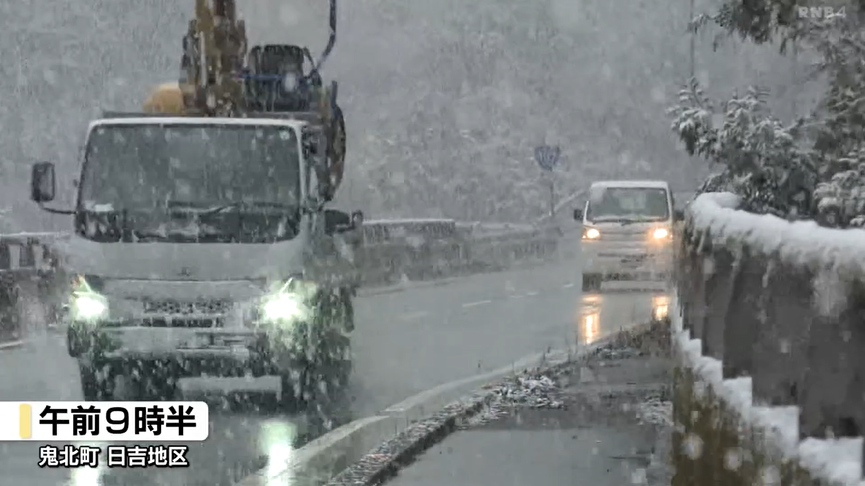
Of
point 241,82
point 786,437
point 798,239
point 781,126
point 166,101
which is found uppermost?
point 241,82

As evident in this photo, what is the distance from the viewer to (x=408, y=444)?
827cm

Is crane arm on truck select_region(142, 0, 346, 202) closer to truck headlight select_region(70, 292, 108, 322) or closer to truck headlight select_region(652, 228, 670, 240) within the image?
truck headlight select_region(70, 292, 108, 322)

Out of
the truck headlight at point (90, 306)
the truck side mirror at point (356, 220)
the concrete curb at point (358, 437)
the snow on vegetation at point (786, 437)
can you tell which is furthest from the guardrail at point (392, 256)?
the snow on vegetation at point (786, 437)

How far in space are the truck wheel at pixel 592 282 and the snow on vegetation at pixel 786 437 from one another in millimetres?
16845

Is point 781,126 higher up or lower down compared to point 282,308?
higher up

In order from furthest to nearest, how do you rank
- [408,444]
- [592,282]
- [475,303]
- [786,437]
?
[592,282] → [475,303] → [408,444] → [786,437]

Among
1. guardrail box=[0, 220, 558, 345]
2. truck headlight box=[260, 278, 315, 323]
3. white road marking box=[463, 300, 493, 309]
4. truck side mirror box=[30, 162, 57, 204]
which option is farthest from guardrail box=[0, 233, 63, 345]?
→ truck headlight box=[260, 278, 315, 323]

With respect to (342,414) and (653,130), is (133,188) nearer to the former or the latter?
(342,414)

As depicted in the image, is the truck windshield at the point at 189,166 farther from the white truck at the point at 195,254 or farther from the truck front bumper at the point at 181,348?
the truck front bumper at the point at 181,348

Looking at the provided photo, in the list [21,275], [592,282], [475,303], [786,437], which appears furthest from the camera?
[592,282]

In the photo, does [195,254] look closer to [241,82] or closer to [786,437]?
[241,82]

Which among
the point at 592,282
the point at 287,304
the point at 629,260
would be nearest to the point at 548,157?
the point at 592,282

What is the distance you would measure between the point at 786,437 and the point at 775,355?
372 millimetres

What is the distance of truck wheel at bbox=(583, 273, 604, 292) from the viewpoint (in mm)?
22986
